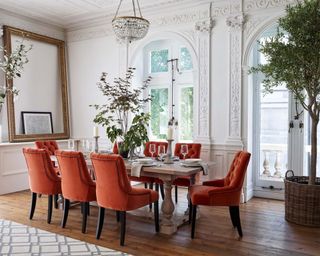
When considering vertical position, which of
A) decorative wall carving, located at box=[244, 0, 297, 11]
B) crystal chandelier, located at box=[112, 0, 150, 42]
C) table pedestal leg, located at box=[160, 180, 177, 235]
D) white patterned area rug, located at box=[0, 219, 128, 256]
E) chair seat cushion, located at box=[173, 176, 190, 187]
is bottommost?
white patterned area rug, located at box=[0, 219, 128, 256]

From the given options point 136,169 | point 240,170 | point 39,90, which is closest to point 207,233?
point 240,170

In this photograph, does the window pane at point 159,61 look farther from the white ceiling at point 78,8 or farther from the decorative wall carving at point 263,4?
the decorative wall carving at point 263,4

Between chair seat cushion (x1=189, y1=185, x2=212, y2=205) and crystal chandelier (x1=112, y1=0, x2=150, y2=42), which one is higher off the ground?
crystal chandelier (x1=112, y1=0, x2=150, y2=42)

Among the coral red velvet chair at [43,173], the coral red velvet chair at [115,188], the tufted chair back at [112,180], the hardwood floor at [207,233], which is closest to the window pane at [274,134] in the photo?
the hardwood floor at [207,233]

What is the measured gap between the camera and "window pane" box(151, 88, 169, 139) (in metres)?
6.53

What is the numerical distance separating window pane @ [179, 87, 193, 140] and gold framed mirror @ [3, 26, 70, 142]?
2.45m

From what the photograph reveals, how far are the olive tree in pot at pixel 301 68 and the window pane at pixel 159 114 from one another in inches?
108

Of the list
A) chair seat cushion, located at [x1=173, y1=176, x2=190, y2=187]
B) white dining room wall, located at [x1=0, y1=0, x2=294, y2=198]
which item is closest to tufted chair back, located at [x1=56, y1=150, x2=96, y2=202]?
chair seat cushion, located at [x1=173, y1=176, x2=190, y2=187]

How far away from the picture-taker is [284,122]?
17.2 feet

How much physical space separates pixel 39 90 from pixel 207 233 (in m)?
4.43

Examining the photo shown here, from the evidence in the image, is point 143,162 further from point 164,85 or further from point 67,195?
point 164,85

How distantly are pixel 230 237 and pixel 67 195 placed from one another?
1.89 meters

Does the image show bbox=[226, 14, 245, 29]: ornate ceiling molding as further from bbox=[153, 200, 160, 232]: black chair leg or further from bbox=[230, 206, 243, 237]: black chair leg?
bbox=[153, 200, 160, 232]: black chair leg

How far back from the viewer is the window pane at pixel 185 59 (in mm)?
6227
